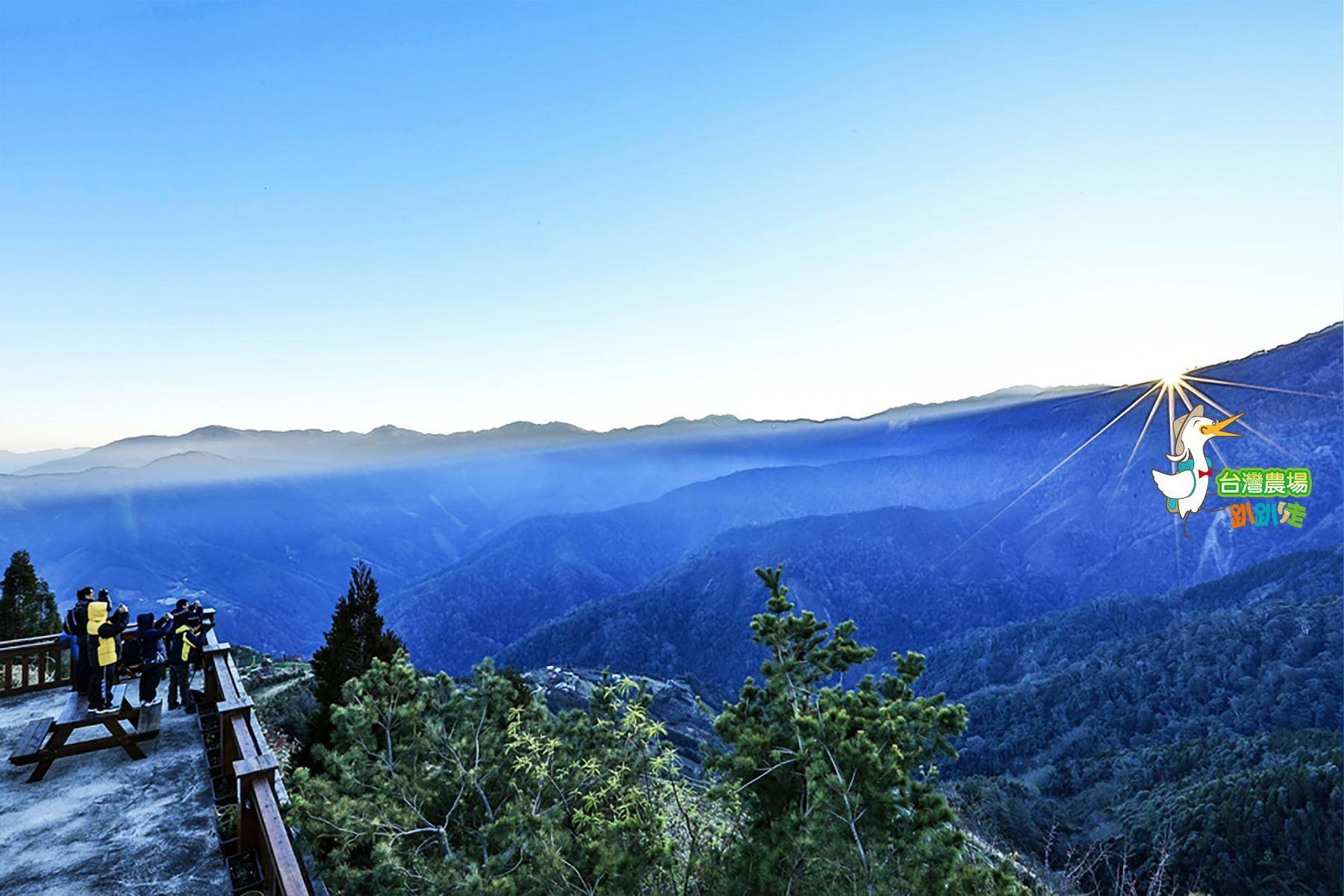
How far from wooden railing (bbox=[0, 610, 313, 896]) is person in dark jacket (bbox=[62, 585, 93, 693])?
671 millimetres

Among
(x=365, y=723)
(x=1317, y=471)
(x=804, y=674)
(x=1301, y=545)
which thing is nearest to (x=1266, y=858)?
(x=804, y=674)

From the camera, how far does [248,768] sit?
5.66 m

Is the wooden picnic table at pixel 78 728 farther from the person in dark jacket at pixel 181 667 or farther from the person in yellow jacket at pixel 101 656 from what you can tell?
the person in dark jacket at pixel 181 667

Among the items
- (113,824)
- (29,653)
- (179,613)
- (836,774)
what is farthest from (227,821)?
(836,774)

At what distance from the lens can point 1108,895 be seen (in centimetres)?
4628

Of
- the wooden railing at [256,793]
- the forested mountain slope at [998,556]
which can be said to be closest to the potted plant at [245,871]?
the wooden railing at [256,793]

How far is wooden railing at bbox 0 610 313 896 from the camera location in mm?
4773

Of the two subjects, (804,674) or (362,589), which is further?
(362,589)

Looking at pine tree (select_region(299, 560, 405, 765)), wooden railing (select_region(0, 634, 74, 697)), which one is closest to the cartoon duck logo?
pine tree (select_region(299, 560, 405, 765))

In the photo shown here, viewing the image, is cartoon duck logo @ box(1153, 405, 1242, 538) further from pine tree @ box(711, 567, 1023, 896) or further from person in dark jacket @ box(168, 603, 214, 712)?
person in dark jacket @ box(168, 603, 214, 712)

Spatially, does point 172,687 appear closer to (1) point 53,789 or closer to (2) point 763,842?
(1) point 53,789

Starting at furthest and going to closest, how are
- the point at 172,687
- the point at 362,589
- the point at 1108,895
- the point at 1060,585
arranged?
the point at 1060,585 < the point at 1108,895 < the point at 362,589 < the point at 172,687

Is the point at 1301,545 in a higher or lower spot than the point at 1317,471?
lower

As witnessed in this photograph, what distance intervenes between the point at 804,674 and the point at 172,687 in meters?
8.56
